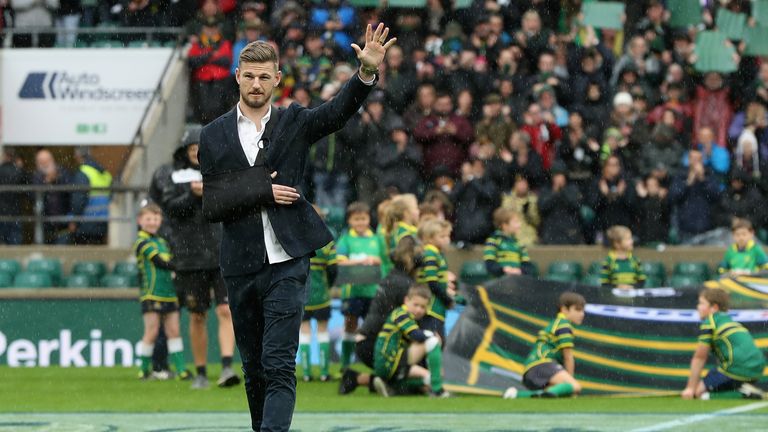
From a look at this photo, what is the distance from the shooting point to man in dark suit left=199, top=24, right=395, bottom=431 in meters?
7.68

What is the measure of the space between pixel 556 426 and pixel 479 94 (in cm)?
973

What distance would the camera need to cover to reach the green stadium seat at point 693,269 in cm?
1747

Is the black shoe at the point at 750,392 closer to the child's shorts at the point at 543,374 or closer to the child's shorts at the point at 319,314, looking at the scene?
the child's shorts at the point at 543,374

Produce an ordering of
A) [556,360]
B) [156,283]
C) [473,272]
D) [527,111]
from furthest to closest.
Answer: [527,111], [473,272], [156,283], [556,360]

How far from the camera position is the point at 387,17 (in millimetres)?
21500

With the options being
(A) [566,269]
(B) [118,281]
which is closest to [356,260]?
(A) [566,269]

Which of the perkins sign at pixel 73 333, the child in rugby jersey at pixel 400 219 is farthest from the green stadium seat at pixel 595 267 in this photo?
the perkins sign at pixel 73 333

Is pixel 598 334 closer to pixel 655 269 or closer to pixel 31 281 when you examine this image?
pixel 655 269

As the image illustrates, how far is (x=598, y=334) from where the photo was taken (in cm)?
1376

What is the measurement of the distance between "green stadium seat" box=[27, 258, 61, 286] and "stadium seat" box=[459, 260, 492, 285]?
14.9ft

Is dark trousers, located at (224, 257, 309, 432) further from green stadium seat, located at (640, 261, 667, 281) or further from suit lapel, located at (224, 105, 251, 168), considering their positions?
green stadium seat, located at (640, 261, 667, 281)

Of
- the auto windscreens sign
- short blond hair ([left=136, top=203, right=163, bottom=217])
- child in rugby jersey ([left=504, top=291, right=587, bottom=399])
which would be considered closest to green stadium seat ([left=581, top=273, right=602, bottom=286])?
child in rugby jersey ([left=504, top=291, right=587, bottom=399])

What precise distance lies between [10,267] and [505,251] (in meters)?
6.08

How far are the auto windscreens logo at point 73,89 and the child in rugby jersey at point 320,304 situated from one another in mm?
7449
